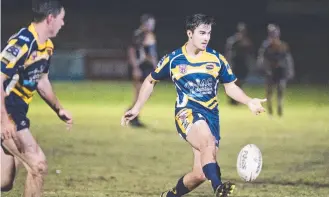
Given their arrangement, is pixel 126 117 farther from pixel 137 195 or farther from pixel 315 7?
pixel 315 7

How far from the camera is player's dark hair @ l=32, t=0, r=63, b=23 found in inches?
296

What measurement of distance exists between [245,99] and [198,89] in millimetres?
513

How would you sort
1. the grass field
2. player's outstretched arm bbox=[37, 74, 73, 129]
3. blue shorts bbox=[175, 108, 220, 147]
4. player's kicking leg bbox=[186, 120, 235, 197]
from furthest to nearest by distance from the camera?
the grass field → blue shorts bbox=[175, 108, 220, 147] → player's kicking leg bbox=[186, 120, 235, 197] → player's outstretched arm bbox=[37, 74, 73, 129]

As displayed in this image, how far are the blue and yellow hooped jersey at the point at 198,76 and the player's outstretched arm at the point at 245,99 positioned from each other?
0.15m

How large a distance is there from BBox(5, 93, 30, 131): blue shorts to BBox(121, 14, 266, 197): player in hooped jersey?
1510mm

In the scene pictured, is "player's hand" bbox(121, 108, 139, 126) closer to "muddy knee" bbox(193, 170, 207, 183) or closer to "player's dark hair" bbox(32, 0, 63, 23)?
"muddy knee" bbox(193, 170, 207, 183)

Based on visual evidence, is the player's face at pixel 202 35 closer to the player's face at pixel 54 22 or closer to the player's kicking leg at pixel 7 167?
the player's face at pixel 54 22

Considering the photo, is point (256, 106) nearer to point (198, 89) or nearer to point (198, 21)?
point (198, 89)

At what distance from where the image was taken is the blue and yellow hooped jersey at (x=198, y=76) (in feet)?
28.2

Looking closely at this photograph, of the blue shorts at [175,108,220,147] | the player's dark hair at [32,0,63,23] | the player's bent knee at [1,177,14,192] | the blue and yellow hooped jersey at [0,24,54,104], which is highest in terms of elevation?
the player's dark hair at [32,0,63,23]

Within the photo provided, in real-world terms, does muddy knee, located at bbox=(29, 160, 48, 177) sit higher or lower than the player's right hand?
lower

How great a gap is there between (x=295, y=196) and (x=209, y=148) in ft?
7.10

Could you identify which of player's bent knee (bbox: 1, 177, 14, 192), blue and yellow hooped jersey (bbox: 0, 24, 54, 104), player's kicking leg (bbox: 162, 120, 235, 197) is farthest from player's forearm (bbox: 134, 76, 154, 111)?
player's bent knee (bbox: 1, 177, 14, 192)

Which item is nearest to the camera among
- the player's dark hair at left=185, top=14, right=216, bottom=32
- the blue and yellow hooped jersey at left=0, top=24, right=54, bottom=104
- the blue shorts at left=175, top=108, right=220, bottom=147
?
the blue and yellow hooped jersey at left=0, top=24, right=54, bottom=104
